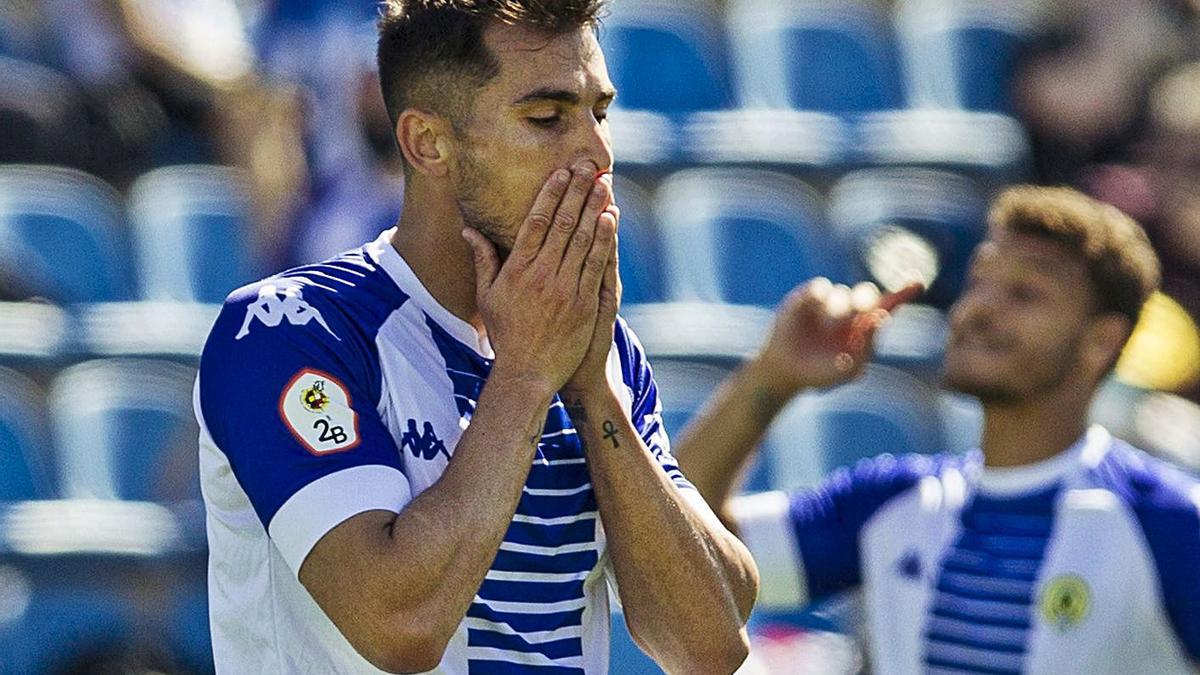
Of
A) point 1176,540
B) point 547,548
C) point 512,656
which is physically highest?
point 547,548

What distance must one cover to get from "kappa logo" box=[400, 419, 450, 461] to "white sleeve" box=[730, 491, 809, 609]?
203 centimetres

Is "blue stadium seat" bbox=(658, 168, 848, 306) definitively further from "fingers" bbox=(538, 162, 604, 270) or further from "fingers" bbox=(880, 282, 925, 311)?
"fingers" bbox=(538, 162, 604, 270)

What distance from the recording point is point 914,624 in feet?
14.1

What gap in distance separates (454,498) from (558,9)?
0.70 meters

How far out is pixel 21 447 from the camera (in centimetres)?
621

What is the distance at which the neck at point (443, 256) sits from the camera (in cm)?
256

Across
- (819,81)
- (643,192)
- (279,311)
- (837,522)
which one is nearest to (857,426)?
(643,192)

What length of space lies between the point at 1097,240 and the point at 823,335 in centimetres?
85

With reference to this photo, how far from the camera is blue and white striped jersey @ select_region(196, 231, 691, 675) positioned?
2.31 m

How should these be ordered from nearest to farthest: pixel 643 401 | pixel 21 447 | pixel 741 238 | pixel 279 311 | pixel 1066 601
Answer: pixel 279 311 < pixel 643 401 < pixel 1066 601 < pixel 21 447 < pixel 741 238

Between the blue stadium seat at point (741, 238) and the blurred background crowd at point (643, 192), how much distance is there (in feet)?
0.04

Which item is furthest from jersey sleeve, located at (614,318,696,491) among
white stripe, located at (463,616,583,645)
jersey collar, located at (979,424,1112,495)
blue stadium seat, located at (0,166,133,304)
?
blue stadium seat, located at (0,166,133,304)

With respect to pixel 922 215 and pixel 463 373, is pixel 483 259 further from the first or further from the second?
pixel 922 215

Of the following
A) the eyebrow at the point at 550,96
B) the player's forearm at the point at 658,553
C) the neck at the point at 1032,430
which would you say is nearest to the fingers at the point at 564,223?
the eyebrow at the point at 550,96
